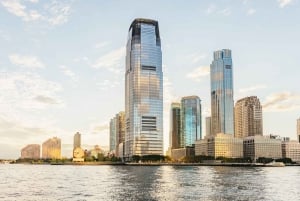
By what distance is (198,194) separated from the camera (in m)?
89.5

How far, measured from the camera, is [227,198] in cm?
8231

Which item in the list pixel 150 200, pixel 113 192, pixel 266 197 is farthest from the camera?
pixel 113 192

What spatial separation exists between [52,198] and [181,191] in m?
28.3

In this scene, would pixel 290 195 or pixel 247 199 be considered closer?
pixel 247 199

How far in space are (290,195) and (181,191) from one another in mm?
22176

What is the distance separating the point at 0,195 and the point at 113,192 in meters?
22.2

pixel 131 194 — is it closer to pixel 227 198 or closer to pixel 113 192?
pixel 113 192

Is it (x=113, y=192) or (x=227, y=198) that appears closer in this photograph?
(x=227, y=198)

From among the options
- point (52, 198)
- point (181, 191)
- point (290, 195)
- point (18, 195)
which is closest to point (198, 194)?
point (181, 191)

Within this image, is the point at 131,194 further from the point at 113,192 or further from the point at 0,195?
the point at 0,195

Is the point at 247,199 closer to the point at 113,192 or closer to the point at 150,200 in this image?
the point at 150,200

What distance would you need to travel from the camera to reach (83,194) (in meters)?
89.8

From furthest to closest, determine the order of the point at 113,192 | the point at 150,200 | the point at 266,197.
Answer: the point at 113,192 < the point at 266,197 < the point at 150,200


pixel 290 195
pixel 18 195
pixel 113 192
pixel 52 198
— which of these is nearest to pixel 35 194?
pixel 18 195
